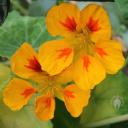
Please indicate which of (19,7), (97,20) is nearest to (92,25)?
(97,20)

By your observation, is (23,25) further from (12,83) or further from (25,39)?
(12,83)

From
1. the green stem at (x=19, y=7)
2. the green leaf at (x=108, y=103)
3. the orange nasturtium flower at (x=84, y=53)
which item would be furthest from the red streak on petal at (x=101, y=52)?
the green stem at (x=19, y=7)

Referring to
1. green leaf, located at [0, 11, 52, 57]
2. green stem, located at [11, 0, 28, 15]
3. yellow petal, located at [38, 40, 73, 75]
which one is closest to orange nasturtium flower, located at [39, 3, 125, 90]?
yellow petal, located at [38, 40, 73, 75]

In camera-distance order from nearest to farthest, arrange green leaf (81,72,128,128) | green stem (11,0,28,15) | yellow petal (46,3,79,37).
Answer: yellow petal (46,3,79,37), green leaf (81,72,128,128), green stem (11,0,28,15)

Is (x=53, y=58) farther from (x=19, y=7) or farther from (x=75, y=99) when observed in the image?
(x=19, y=7)

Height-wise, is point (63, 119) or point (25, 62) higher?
point (25, 62)

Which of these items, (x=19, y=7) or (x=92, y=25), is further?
(x=19, y=7)

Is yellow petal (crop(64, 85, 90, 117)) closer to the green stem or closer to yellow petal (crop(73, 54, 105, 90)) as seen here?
yellow petal (crop(73, 54, 105, 90))
